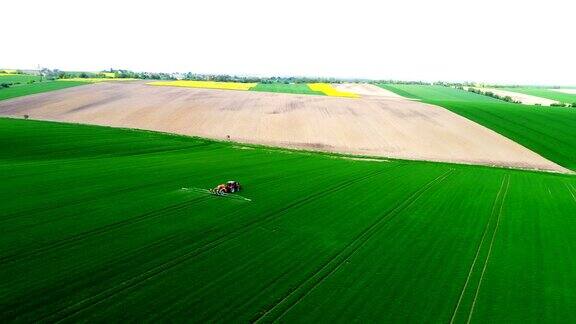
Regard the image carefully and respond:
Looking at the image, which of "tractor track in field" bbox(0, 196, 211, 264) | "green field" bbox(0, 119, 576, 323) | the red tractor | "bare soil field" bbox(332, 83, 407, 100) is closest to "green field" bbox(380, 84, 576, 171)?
"green field" bbox(0, 119, 576, 323)

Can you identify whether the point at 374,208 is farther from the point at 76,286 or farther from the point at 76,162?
the point at 76,162

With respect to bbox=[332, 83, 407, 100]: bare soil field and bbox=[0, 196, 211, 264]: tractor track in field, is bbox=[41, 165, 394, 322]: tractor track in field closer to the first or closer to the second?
bbox=[0, 196, 211, 264]: tractor track in field

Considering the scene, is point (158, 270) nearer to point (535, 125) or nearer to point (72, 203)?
point (72, 203)

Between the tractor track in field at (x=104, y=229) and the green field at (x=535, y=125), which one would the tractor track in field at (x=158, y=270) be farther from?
the green field at (x=535, y=125)

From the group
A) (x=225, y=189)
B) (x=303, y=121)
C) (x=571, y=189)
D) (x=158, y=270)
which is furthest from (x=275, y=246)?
(x=303, y=121)

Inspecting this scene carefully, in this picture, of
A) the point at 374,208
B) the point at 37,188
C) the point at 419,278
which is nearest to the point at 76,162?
the point at 37,188

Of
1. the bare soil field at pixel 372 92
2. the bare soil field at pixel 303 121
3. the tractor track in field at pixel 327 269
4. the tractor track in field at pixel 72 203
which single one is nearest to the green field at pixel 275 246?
the tractor track in field at pixel 327 269

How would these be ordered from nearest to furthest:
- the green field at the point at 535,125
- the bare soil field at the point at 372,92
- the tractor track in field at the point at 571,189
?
the tractor track in field at the point at 571,189, the green field at the point at 535,125, the bare soil field at the point at 372,92
